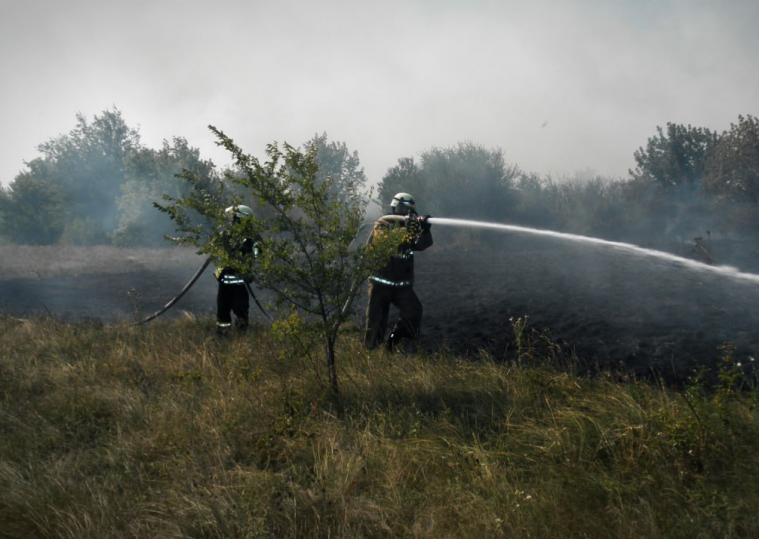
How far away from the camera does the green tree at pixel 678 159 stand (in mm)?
20344

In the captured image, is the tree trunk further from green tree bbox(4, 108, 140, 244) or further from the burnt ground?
green tree bbox(4, 108, 140, 244)

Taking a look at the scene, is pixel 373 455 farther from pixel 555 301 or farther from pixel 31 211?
pixel 31 211

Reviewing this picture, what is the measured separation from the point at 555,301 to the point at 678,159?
15.8 metres

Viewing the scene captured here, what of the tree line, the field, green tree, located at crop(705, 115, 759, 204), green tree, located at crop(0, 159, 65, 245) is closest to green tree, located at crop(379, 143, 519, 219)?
the tree line

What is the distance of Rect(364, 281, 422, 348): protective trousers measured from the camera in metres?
5.95

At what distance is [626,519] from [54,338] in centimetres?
619

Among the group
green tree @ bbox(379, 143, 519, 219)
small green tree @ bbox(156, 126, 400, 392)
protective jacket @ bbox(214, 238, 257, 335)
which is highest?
green tree @ bbox(379, 143, 519, 219)

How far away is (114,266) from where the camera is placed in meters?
14.7

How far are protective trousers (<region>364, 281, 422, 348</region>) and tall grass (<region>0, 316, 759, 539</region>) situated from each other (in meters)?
1.06

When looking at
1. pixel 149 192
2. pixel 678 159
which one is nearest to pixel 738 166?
pixel 678 159

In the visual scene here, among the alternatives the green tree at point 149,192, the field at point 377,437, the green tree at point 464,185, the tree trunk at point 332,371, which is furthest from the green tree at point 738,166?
the green tree at point 149,192

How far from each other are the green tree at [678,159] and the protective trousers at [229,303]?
60.3ft

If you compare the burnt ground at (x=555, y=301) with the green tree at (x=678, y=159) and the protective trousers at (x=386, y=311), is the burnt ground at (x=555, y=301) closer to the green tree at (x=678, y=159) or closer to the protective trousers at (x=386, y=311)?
the protective trousers at (x=386, y=311)

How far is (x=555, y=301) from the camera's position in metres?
8.34
